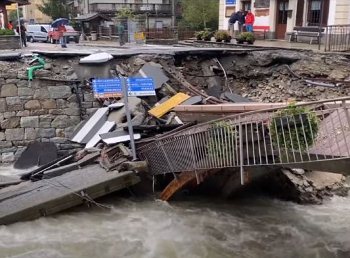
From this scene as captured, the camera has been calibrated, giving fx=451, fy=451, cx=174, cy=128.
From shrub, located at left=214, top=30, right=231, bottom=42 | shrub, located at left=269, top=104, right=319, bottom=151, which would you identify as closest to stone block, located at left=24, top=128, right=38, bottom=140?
shrub, located at left=269, top=104, right=319, bottom=151

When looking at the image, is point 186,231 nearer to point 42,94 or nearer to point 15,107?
point 42,94

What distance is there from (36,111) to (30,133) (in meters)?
0.68

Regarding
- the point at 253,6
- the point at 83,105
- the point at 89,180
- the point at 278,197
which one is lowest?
the point at 278,197

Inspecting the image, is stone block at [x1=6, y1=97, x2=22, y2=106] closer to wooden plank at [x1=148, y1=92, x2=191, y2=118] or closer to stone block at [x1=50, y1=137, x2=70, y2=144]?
stone block at [x1=50, y1=137, x2=70, y2=144]

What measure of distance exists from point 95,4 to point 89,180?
39087 millimetres

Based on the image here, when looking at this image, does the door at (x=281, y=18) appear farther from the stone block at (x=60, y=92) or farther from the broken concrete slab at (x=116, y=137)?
the broken concrete slab at (x=116, y=137)

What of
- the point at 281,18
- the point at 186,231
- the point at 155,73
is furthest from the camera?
the point at 281,18

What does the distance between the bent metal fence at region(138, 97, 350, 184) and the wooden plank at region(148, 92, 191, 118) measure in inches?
74.5

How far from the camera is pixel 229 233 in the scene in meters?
9.16

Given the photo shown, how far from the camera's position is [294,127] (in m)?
7.50

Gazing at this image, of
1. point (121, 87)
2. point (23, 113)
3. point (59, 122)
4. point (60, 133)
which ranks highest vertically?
point (121, 87)

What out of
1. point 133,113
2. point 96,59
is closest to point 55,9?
point 96,59

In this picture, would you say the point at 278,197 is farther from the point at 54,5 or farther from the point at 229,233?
the point at 54,5

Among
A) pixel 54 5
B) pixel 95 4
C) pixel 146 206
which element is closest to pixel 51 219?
pixel 146 206
